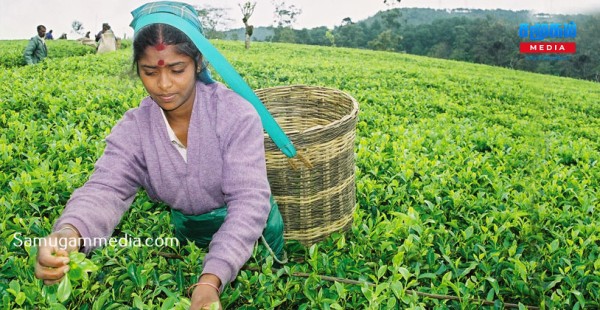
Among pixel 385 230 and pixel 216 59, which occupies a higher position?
pixel 216 59

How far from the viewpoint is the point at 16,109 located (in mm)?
4820

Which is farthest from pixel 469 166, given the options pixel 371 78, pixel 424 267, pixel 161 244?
pixel 371 78

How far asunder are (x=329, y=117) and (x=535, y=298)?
163cm

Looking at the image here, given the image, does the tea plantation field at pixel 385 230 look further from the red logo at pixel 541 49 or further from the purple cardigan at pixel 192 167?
the red logo at pixel 541 49

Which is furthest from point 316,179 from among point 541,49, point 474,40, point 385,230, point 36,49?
point 474,40

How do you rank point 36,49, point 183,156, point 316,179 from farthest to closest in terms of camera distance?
point 36,49 < point 316,179 < point 183,156

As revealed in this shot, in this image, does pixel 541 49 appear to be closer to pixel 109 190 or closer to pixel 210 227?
pixel 210 227

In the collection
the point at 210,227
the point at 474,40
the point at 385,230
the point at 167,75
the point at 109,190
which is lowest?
the point at 385,230

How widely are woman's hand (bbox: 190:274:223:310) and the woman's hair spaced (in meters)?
0.85

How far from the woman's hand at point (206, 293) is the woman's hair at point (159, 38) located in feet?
2.80

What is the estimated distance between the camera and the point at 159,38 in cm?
179

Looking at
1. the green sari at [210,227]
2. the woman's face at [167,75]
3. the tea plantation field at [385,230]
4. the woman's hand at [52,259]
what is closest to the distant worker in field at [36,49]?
the tea plantation field at [385,230]

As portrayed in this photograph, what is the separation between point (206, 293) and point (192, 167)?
0.64m

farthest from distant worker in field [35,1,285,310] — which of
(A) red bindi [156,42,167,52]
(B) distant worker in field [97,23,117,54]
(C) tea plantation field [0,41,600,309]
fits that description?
(B) distant worker in field [97,23,117,54]
